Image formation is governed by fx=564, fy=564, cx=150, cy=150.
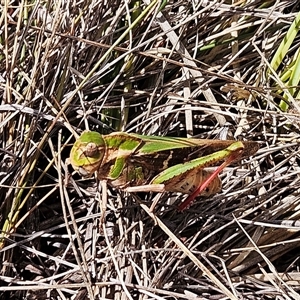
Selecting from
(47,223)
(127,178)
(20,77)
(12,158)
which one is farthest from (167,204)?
(20,77)

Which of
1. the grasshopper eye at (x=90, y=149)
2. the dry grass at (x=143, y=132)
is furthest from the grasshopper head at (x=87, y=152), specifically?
the dry grass at (x=143, y=132)

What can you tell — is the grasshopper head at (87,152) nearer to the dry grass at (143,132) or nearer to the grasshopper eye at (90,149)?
the grasshopper eye at (90,149)

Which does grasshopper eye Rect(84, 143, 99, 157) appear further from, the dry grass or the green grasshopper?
the dry grass

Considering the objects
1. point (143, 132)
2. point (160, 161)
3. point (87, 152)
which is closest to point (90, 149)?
point (87, 152)

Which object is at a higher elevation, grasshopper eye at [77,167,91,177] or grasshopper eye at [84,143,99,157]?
grasshopper eye at [84,143,99,157]

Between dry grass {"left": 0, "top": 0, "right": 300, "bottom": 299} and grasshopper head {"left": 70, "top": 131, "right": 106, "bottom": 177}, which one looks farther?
dry grass {"left": 0, "top": 0, "right": 300, "bottom": 299}

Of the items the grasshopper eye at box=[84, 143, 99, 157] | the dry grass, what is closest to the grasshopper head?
the grasshopper eye at box=[84, 143, 99, 157]

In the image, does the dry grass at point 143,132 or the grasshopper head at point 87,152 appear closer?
the grasshopper head at point 87,152
